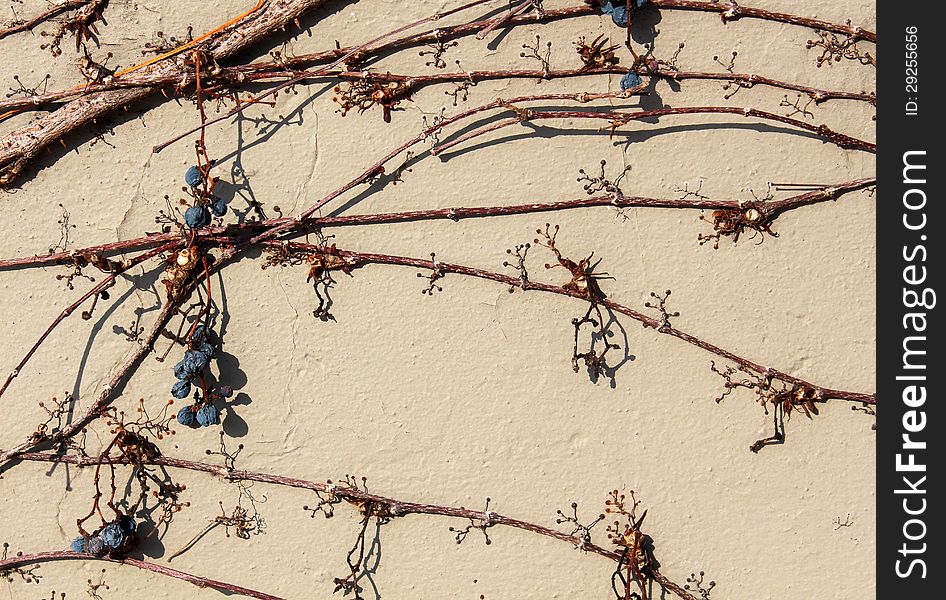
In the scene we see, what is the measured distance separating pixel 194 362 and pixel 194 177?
703 mm

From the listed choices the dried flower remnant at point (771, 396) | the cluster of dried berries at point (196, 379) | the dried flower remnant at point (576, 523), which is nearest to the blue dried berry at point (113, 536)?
the cluster of dried berries at point (196, 379)

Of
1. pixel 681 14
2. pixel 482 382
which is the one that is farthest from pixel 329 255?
pixel 681 14

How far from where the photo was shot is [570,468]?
2.77 m

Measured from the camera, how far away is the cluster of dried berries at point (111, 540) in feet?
8.81

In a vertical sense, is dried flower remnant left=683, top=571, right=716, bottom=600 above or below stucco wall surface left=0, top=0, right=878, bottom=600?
below

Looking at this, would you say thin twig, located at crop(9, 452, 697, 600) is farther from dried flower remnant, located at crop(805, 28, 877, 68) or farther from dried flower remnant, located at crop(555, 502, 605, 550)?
dried flower remnant, located at crop(805, 28, 877, 68)

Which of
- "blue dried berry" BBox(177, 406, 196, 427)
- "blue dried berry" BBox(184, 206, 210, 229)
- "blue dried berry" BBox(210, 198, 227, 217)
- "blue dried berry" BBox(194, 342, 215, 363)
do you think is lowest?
"blue dried berry" BBox(177, 406, 196, 427)

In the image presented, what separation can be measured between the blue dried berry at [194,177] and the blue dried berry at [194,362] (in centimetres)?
65

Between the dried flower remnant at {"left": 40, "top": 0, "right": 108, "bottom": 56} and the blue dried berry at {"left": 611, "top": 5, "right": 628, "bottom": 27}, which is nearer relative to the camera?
the blue dried berry at {"left": 611, "top": 5, "right": 628, "bottom": 27}

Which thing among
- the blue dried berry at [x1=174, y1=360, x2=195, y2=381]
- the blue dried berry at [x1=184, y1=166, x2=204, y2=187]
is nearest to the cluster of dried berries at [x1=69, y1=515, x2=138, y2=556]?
the blue dried berry at [x1=174, y1=360, x2=195, y2=381]

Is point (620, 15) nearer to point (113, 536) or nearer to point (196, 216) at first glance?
point (196, 216)

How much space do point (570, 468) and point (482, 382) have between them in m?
0.48

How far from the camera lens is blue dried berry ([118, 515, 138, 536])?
107 inches

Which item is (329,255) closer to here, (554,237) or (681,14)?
(554,237)
